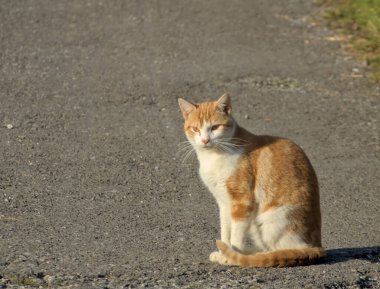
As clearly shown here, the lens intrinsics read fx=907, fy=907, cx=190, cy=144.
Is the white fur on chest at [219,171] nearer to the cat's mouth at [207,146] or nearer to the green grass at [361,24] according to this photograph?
the cat's mouth at [207,146]

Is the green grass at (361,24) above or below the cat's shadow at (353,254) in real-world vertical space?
above

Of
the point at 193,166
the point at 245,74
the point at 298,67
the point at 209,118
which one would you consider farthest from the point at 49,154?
the point at 298,67

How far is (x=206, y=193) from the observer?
24.2 feet

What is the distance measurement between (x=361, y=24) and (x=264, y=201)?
6365 mm

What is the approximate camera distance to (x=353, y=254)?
6102mm

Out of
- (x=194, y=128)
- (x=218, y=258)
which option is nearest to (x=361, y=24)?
(x=194, y=128)

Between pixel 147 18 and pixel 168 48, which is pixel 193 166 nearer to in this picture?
pixel 168 48

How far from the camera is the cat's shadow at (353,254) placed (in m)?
5.95

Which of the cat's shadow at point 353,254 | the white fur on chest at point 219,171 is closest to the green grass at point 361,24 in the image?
the cat's shadow at point 353,254

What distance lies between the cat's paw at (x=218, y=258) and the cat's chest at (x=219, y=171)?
369mm

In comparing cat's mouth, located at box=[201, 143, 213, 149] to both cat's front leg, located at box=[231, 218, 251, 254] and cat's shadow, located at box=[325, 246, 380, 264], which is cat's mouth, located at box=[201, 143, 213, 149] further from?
cat's shadow, located at box=[325, 246, 380, 264]

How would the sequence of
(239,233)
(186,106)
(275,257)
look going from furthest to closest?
(186,106) < (239,233) < (275,257)

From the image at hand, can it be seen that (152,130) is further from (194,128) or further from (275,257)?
(275,257)

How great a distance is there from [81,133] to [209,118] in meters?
2.53
